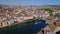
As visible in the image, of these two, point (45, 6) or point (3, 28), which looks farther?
point (45, 6)

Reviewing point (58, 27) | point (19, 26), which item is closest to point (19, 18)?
point (19, 26)

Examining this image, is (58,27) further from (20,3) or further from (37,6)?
(20,3)

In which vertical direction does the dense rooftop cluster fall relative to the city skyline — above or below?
below

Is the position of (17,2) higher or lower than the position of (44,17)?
higher

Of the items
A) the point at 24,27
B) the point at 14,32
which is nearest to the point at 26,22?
the point at 24,27

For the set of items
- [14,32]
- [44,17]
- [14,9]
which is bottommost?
[14,32]

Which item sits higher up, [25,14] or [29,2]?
[29,2]

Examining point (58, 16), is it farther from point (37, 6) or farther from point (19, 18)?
point (19, 18)

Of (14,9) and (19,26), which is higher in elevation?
(14,9)

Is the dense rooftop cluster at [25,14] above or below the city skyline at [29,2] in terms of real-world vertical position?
below
